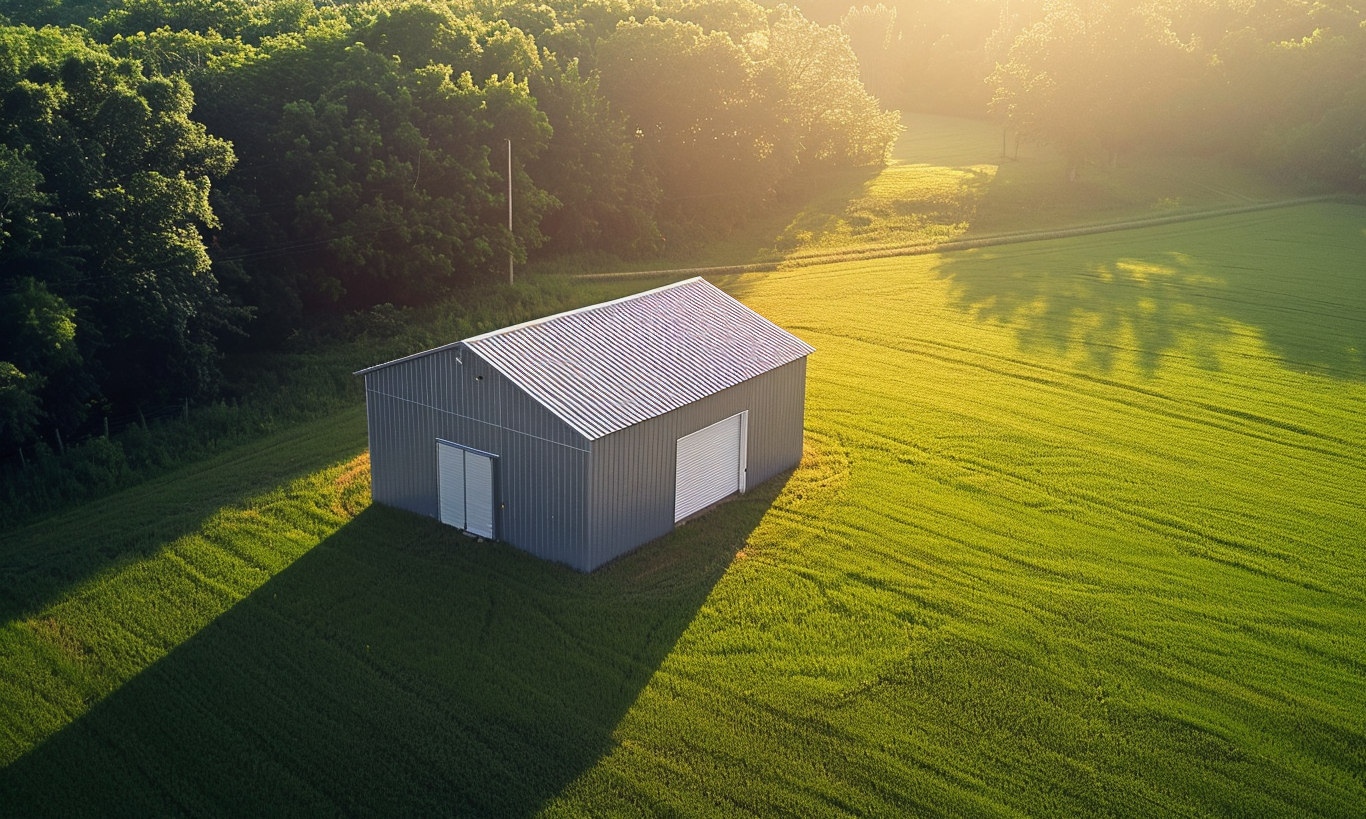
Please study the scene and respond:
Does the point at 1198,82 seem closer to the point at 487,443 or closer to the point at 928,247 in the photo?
the point at 928,247

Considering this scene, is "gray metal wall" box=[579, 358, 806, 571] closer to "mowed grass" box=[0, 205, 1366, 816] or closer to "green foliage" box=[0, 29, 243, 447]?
"mowed grass" box=[0, 205, 1366, 816]

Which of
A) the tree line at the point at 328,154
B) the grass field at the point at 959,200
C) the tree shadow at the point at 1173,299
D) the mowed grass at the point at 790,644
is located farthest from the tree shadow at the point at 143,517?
the tree shadow at the point at 1173,299

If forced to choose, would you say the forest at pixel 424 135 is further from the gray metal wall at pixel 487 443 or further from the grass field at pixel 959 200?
the gray metal wall at pixel 487 443

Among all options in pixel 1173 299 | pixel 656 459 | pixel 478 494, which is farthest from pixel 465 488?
pixel 1173 299

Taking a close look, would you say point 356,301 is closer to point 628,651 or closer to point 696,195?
point 696,195

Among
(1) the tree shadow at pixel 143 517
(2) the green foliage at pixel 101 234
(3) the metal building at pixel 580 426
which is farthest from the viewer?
(2) the green foliage at pixel 101 234

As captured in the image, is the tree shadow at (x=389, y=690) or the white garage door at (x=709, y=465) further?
the white garage door at (x=709, y=465)

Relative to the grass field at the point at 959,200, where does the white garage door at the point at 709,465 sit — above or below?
below
